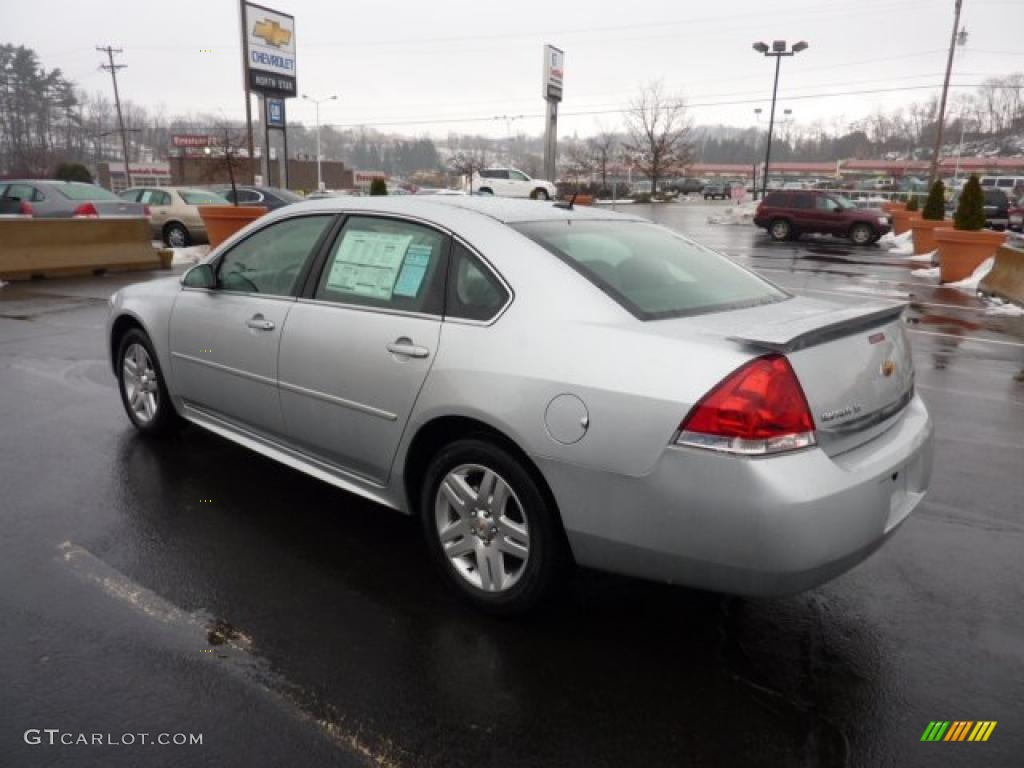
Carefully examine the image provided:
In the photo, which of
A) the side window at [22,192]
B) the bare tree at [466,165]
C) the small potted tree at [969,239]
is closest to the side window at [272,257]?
the small potted tree at [969,239]

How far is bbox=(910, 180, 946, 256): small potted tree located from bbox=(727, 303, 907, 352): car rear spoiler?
20.1 meters

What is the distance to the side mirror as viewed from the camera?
14.4 feet

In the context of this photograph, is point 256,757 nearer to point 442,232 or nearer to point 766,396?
point 766,396

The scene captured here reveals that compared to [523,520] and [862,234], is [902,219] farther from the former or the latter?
[523,520]

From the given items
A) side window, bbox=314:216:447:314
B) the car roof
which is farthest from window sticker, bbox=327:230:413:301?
the car roof

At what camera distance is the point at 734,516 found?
246cm

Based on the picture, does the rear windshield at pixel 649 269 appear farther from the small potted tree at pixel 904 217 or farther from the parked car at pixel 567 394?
the small potted tree at pixel 904 217

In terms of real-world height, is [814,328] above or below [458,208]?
below

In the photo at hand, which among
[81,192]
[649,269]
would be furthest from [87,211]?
[649,269]

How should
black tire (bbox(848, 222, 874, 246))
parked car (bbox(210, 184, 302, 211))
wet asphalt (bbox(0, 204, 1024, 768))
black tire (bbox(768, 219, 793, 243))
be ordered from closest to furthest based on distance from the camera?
wet asphalt (bbox(0, 204, 1024, 768)) < parked car (bbox(210, 184, 302, 211)) < black tire (bbox(848, 222, 874, 246)) < black tire (bbox(768, 219, 793, 243))

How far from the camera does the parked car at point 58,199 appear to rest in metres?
16.2

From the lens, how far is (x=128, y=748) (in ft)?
7.78

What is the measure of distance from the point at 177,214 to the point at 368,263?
1718 centimetres

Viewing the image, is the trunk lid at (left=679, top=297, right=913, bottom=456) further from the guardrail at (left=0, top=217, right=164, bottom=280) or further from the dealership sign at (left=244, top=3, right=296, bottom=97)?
the dealership sign at (left=244, top=3, right=296, bottom=97)
